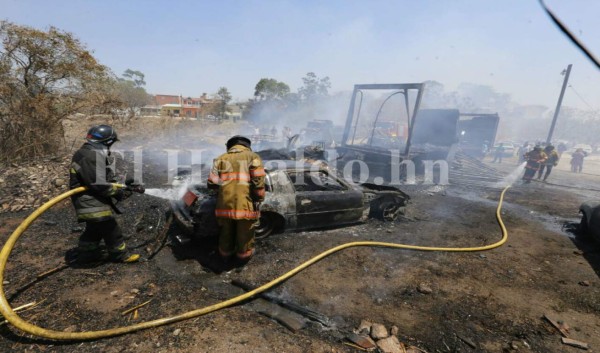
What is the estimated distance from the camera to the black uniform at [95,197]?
337 cm

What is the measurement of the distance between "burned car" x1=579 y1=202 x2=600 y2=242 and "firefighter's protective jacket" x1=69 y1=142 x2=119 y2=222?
25.4 ft

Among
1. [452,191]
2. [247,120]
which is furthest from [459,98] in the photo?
[452,191]

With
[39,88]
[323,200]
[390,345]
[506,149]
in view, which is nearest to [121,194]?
[323,200]

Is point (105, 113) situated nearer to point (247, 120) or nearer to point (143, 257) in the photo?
point (143, 257)

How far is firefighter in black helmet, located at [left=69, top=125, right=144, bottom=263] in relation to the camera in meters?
3.37

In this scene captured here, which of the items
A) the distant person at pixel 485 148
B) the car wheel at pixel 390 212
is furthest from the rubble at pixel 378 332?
the distant person at pixel 485 148

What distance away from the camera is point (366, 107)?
5569cm

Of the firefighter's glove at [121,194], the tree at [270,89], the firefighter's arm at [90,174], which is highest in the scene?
the tree at [270,89]

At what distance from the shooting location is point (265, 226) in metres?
4.70

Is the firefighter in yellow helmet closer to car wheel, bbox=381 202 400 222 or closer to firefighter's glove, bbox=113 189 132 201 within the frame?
firefighter's glove, bbox=113 189 132 201

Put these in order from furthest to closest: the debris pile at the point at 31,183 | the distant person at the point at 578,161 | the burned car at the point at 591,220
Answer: the distant person at the point at 578,161 < the debris pile at the point at 31,183 < the burned car at the point at 591,220

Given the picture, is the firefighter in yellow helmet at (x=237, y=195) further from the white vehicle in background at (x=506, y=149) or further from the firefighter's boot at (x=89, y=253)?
the white vehicle in background at (x=506, y=149)

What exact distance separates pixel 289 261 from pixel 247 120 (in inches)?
1468

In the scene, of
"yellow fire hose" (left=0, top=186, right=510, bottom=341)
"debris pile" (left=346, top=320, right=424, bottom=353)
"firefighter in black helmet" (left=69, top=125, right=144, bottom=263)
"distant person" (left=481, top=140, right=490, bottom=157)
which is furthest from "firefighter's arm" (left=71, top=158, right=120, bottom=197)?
"distant person" (left=481, top=140, right=490, bottom=157)
